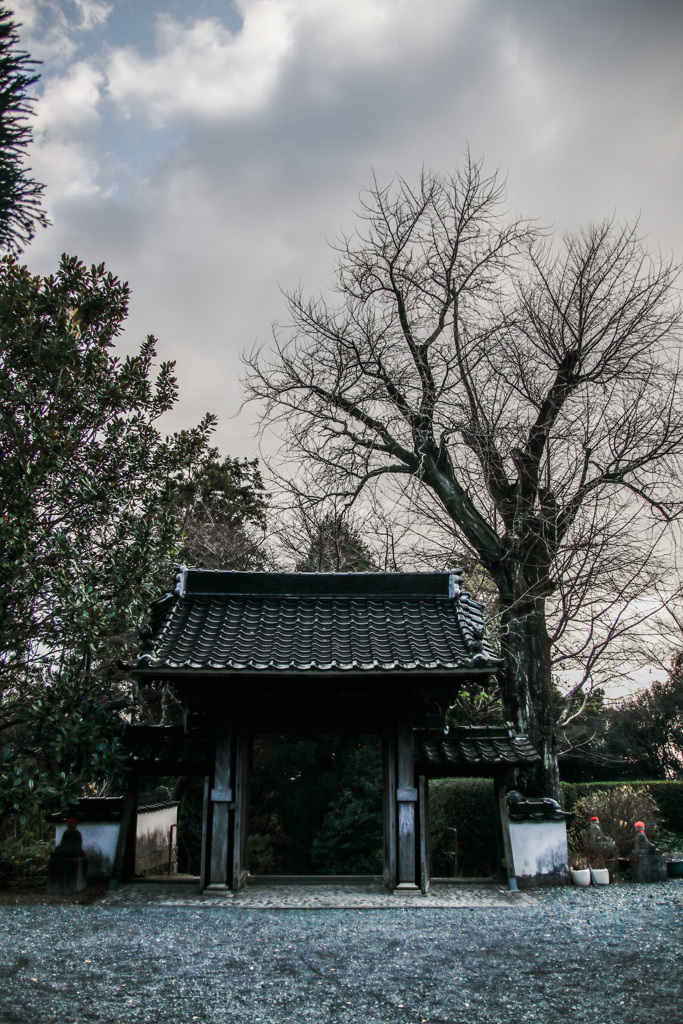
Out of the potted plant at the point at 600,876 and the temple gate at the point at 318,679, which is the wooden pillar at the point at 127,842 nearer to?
the temple gate at the point at 318,679

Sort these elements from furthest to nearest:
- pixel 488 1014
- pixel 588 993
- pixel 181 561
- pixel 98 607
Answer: pixel 181 561 → pixel 98 607 → pixel 588 993 → pixel 488 1014

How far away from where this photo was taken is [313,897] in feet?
22.8

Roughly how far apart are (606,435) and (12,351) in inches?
296

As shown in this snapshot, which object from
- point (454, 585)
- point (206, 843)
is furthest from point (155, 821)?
point (454, 585)

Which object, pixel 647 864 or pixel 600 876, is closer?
pixel 600 876

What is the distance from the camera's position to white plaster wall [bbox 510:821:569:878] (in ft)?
25.7

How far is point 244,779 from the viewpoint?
7.43 m

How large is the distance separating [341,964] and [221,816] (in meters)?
2.54

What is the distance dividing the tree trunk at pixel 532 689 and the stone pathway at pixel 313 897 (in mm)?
2152

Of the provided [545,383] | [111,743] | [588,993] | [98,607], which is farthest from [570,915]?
[545,383]

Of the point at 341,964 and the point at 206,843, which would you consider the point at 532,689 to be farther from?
the point at 341,964

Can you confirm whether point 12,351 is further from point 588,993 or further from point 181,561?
point 588,993

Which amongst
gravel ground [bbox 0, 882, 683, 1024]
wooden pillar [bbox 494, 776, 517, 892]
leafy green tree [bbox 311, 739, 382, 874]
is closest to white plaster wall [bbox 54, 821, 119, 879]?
gravel ground [bbox 0, 882, 683, 1024]

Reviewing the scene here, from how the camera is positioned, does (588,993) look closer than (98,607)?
Yes
